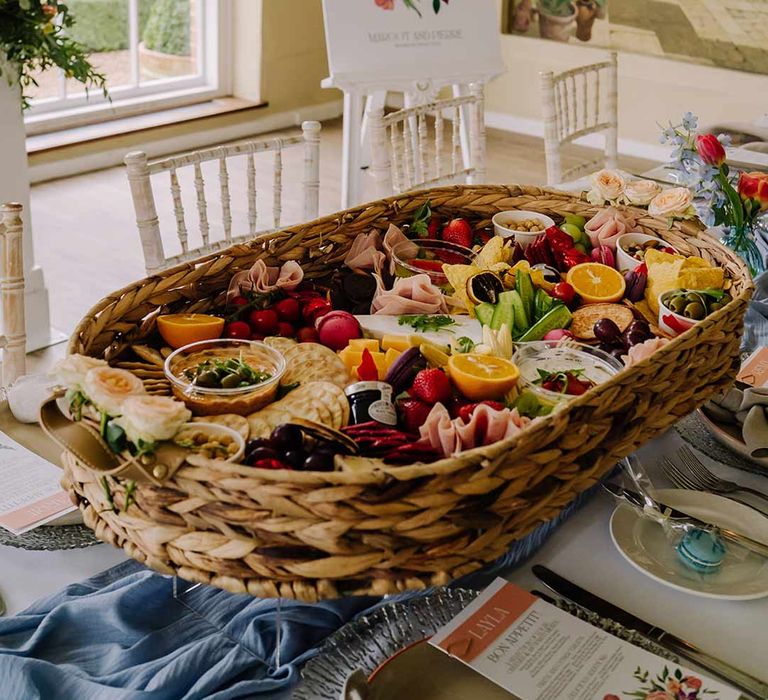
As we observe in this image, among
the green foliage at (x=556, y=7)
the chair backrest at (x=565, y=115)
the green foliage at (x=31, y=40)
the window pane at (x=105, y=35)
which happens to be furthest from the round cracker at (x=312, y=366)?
the green foliage at (x=556, y=7)

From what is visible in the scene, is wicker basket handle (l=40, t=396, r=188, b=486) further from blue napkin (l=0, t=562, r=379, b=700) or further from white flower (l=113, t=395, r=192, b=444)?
blue napkin (l=0, t=562, r=379, b=700)

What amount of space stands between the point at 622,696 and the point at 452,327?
22.2 inches

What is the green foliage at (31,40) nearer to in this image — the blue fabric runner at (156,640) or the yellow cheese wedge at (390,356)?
the yellow cheese wedge at (390,356)

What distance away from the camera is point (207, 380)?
3.58ft

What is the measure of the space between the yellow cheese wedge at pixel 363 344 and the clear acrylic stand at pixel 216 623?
34 cm

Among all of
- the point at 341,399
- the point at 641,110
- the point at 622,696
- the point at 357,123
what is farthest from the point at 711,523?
the point at 641,110

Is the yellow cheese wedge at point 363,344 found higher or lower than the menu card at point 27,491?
higher

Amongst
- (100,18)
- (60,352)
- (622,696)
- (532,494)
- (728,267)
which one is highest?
(100,18)

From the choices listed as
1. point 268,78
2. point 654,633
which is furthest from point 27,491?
point 268,78

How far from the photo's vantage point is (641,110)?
601 cm

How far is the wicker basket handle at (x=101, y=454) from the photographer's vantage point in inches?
33.8

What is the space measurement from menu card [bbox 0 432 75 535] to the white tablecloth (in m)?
0.04

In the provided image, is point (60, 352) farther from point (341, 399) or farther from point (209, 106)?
point (209, 106)

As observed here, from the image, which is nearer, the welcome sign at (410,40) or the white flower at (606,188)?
the white flower at (606,188)
